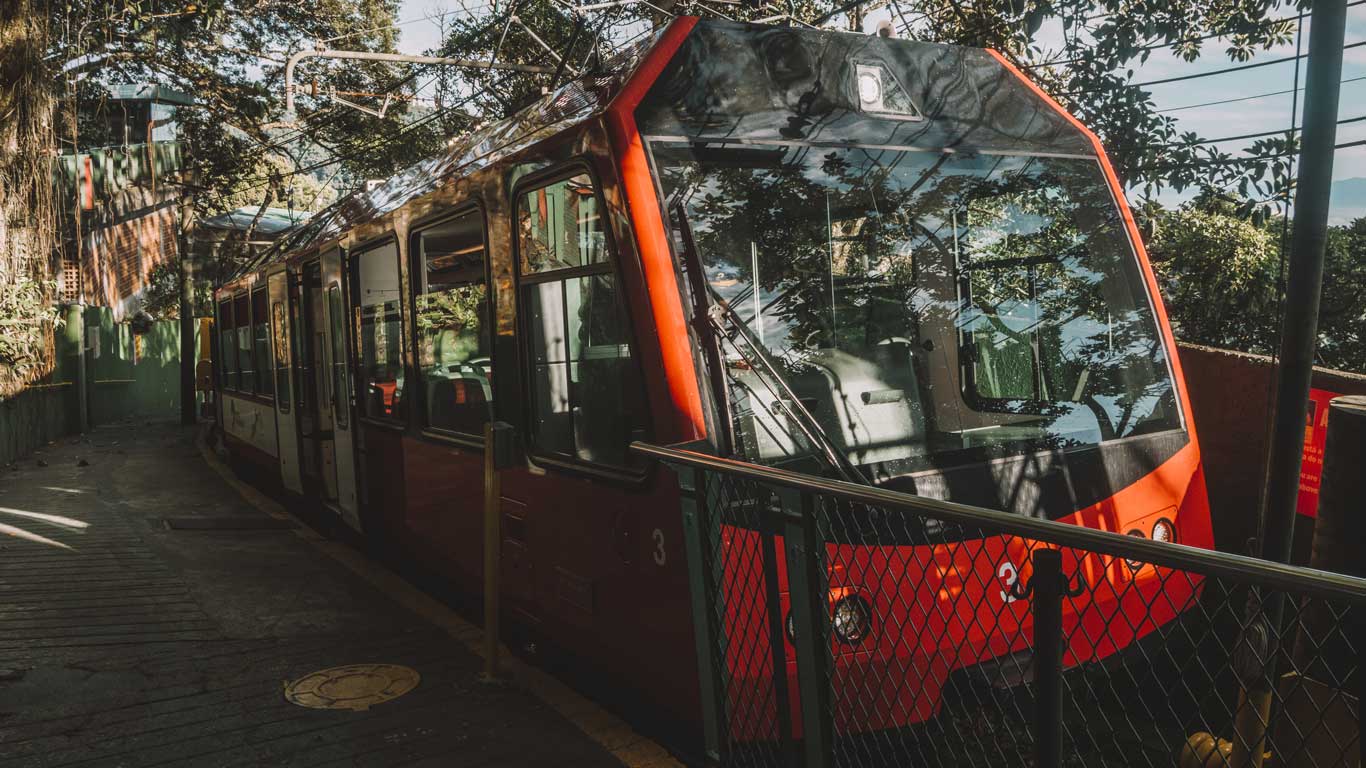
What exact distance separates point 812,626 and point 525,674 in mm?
2574

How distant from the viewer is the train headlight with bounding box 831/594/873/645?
345 centimetres

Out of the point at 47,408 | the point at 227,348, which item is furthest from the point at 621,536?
the point at 47,408

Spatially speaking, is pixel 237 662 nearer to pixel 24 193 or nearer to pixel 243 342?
pixel 243 342

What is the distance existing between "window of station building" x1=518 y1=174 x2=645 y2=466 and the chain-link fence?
660 millimetres

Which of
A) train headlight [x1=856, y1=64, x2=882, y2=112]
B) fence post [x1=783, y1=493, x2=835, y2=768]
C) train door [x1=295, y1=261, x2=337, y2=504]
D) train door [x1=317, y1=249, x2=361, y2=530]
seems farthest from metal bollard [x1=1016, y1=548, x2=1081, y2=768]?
train door [x1=295, y1=261, x2=337, y2=504]

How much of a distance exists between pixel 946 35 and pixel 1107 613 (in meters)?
6.86

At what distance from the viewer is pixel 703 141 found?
414cm

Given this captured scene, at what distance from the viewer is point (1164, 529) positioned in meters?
4.50

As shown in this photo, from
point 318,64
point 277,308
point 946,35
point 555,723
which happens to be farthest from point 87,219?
point 555,723

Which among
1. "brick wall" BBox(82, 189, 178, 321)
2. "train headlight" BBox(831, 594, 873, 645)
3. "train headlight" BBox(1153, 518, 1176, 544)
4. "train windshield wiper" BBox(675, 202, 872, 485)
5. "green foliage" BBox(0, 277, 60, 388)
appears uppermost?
"brick wall" BBox(82, 189, 178, 321)

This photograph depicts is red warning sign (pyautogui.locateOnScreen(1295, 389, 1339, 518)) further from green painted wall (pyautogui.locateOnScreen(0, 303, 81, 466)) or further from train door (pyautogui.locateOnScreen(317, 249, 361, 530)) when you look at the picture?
green painted wall (pyautogui.locateOnScreen(0, 303, 81, 466))

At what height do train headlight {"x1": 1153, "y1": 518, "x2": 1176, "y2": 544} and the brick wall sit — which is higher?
the brick wall

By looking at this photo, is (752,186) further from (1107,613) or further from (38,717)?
(38,717)

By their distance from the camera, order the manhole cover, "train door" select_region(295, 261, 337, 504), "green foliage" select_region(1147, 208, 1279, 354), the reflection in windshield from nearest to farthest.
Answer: the reflection in windshield → the manhole cover → "train door" select_region(295, 261, 337, 504) → "green foliage" select_region(1147, 208, 1279, 354)
